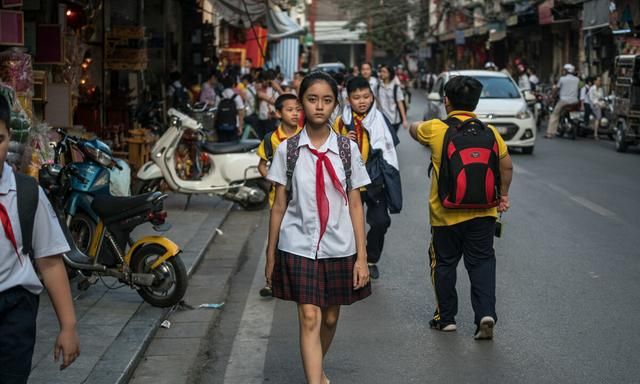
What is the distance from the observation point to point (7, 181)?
3.49 metres

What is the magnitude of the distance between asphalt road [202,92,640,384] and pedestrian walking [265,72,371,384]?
35.7 inches

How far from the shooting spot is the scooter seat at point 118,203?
726 cm

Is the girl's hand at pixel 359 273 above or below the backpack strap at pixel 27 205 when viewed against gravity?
below

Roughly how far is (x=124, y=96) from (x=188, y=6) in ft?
22.4

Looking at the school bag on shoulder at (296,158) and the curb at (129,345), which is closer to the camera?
the school bag on shoulder at (296,158)

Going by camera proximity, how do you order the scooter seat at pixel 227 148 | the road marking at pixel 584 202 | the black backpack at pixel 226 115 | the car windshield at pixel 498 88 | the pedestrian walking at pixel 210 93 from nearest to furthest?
the road marking at pixel 584 202 → the scooter seat at pixel 227 148 → the black backpack at pixel 226 115 → the pedestrian walking at pixel 210 93 → the car windshield at pixel 498 88

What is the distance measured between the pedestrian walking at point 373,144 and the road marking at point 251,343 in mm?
1160

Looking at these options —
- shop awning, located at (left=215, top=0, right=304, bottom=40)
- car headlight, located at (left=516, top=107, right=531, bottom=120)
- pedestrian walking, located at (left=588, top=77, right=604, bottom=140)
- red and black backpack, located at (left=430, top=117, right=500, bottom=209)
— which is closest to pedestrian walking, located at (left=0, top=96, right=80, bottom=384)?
red and black backpack, located at (left=430, top=117, right=500, bottom=209)

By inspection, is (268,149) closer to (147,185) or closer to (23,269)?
(23,269)

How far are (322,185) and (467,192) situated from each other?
5.44 ft

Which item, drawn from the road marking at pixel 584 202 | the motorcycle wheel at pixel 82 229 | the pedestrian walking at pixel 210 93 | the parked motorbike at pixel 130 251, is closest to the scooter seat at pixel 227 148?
the road marking at pixel 584 202

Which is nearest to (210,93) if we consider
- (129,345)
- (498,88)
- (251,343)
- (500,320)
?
(498,88)

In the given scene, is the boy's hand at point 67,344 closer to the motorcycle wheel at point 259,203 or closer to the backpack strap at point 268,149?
the backpack strap at point 268,149

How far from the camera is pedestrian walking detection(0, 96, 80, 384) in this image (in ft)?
11.5
